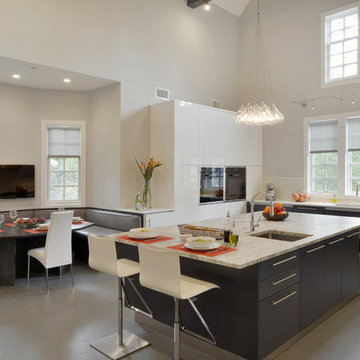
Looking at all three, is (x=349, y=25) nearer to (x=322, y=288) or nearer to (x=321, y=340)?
(x=322, y=288)

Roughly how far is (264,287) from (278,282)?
0.20 metres

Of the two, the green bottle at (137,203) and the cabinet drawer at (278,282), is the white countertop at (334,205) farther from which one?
the cabinet drawer at (278,282)

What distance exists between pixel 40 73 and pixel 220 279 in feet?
14.3

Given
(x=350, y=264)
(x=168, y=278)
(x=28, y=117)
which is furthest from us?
(x=28, y=117)

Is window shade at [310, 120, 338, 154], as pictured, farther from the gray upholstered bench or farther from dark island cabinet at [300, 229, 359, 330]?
the gray upholstered bench

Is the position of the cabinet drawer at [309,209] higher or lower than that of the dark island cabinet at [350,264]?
higher

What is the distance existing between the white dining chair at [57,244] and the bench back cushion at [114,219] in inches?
46.8

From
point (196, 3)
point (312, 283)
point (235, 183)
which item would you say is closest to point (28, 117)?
point (196, 3)

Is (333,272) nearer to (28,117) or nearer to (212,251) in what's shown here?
(212,251)

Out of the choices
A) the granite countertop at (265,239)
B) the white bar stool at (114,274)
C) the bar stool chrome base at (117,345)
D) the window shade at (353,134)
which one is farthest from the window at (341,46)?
the bar stool chrome base at (117,345)

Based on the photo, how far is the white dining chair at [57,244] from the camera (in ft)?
14.1

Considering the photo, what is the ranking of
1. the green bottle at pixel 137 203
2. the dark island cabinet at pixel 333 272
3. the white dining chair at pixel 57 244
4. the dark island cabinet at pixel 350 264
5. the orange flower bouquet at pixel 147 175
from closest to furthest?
the dark island cabinet at pixel 333 272, the dark island cabinet at pixel 350 264, the white dining chair at pixel 57 244, the green bottle at pixel 137 203, the orange flower bouquet at pixel 147 175

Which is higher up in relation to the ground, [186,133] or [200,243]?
[186,133]

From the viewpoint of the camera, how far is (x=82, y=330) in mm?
3240
